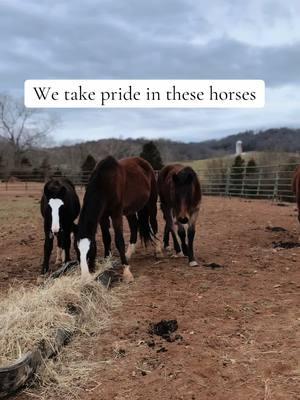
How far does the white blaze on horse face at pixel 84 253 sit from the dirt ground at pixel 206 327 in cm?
56

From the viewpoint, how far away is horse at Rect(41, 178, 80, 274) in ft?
20.5

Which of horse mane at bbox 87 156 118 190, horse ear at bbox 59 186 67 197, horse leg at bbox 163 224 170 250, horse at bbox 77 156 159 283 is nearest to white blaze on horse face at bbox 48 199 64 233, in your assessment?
horse ear at bbox 59 186 67 197

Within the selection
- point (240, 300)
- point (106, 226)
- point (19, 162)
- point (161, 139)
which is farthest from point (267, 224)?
point (161, 139)

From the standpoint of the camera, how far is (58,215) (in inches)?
243

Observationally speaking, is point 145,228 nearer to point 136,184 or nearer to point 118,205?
point 136,184

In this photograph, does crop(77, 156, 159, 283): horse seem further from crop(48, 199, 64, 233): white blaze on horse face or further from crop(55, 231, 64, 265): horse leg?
crop(55, 231, 64, 265): horse leg

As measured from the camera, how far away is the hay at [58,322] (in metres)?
3.37

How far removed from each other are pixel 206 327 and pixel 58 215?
2794 mm

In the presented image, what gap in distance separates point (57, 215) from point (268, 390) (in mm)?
3863

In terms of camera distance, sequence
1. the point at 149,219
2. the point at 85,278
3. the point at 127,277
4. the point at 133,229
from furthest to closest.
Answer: the point at 149,219 < the point at 133,229 < the point at 127,277 < the point at 85,278

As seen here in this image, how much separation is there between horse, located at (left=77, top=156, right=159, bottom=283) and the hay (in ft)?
1.42

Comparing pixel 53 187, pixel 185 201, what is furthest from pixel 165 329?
pixel 53 187

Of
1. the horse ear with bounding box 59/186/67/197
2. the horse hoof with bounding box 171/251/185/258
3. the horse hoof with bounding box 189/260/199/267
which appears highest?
the horse ear with bounding box 59/186/67/197

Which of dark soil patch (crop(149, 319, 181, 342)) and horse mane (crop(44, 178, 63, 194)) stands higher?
horse mane (crop(44, 178, 63, 194))
